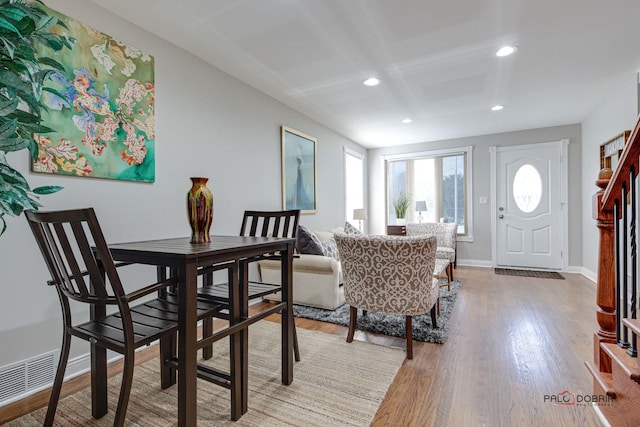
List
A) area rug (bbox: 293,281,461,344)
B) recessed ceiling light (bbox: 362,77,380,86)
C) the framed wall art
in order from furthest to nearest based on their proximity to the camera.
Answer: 1. the framed wall art
2. recessed ceiling light (bbox: 362,77,380,86)
3. area rug (bbox: 293,281,461,344)

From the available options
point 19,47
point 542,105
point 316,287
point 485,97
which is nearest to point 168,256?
point 19,47

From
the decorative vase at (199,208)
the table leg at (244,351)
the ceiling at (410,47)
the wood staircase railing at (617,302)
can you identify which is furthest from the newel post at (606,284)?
the decorative vase at (199,208)

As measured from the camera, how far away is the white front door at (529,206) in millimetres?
5055

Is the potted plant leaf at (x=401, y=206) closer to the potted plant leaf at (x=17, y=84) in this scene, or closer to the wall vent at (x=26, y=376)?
the wall vent at (x=26, y=376)

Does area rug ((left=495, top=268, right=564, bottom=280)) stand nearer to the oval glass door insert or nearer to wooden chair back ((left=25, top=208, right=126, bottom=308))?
the oval glass door insert

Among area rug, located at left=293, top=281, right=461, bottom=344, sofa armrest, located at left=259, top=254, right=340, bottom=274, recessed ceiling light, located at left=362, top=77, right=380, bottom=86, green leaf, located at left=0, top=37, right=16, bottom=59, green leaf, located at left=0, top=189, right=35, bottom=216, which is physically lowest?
area rug, located at left=293, top=281, right=461, bottom=344

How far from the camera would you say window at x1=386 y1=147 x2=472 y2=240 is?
18.8 ft

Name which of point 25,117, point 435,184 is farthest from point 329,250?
point 435,184

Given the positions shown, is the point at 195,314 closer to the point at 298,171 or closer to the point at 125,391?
the point at 125,391

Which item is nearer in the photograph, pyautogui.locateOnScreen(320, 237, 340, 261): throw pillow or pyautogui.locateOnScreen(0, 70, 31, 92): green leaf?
pyautogui.locateOnScreen(0, 70, 31, 92): green leaf

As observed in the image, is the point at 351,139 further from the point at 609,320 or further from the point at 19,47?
the point at 19,47

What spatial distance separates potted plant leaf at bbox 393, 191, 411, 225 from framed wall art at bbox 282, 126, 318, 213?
233cm

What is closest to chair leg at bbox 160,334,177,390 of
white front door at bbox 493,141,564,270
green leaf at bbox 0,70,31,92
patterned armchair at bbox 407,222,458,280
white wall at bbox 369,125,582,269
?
green leaf at bbox 0,70,31,92

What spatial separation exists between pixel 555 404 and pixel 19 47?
2.75m
